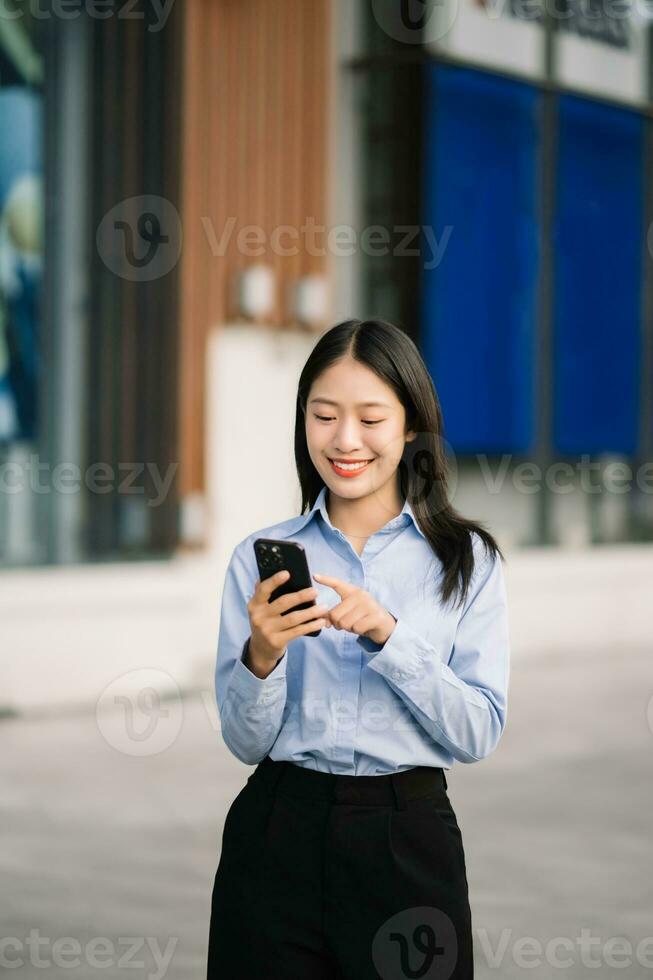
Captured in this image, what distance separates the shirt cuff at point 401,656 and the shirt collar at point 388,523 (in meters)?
0.23

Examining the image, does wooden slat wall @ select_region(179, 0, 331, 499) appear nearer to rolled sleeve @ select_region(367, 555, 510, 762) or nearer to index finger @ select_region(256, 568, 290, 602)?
rolled sleeve @ select_region(367, 555, 510, 762)

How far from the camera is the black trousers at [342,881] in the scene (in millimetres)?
2113

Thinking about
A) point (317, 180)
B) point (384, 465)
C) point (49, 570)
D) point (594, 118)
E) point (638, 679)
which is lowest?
point (638, 679)

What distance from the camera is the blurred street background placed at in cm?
561

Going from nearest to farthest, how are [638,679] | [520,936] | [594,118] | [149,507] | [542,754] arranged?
[520,936], [542,754], [149,507], [638,679], [594,118]

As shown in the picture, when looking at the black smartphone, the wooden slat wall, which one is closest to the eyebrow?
the black smartphone

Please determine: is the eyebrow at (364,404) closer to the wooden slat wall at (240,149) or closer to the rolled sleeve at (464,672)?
the rolled sleeve at (464,672)

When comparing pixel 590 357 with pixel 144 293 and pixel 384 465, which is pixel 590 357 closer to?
pixel 144 293

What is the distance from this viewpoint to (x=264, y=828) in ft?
7.05

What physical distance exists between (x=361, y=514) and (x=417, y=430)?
0.16 metres

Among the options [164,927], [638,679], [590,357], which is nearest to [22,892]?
[164,927]

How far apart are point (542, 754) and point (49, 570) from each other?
3216 millimetres

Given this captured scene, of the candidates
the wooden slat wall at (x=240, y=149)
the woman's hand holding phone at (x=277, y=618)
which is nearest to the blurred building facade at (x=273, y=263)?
the wooden slat wall at (x=240, y=149)

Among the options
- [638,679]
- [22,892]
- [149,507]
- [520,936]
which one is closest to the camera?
[520,936]
